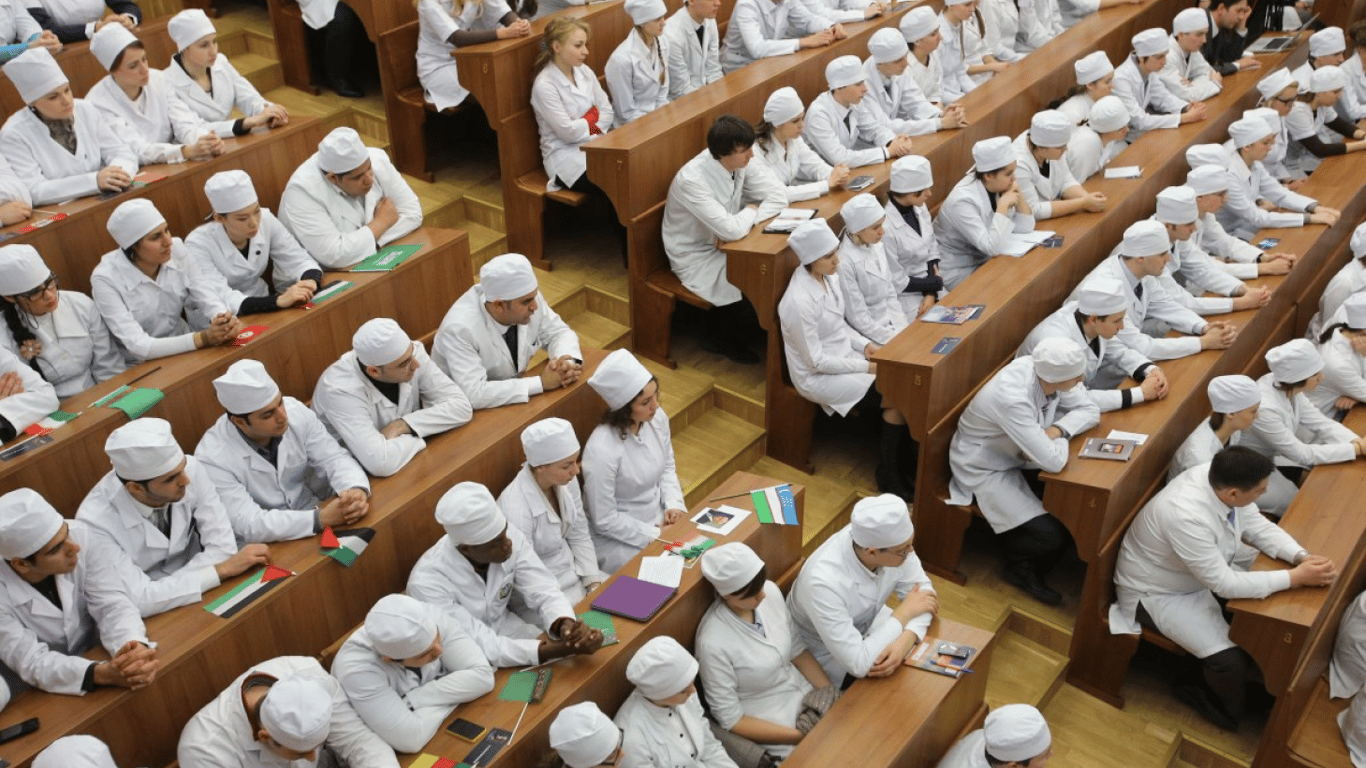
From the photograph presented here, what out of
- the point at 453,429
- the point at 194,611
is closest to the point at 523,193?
the point at 453,429

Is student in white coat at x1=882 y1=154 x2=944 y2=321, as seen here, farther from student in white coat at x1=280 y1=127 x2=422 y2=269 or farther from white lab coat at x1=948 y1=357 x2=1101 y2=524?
student in white coat at x1=280 y1=127 x2=422 y2=269

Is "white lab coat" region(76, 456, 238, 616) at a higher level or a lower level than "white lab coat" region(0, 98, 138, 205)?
lower

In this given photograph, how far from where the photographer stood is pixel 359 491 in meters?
3.45

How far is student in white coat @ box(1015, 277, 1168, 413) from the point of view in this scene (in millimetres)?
4277

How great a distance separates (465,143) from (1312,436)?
13.9 feet

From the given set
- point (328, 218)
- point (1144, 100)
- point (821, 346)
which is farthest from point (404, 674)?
point (1144, 100)

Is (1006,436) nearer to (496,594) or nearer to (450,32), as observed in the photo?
(496,594)

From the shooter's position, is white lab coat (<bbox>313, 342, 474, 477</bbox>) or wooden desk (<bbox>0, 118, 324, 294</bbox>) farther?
wooden desk (<bbox>0, 118, 324, 294</bbox>)

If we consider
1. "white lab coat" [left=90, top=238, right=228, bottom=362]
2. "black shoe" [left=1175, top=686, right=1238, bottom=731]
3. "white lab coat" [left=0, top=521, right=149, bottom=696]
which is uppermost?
"white lab coat" [left=90, top=238, right=228, bottom=362]

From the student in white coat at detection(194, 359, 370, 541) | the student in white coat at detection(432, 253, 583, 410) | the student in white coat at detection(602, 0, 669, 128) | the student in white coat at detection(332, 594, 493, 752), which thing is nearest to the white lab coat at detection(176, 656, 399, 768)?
the student in white coat at detection(332, 594, 493, 752)

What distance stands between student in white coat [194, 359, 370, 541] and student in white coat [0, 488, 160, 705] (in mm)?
399

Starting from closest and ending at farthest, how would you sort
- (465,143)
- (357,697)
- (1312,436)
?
(357,697) < (1312,436) < (465,143)

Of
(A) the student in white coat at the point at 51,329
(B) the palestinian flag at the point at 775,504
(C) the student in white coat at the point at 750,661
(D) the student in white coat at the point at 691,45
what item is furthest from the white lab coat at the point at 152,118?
(C) the student in white coat at the point at 750,661

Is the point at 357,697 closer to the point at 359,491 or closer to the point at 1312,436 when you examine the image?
the point at 359,491
